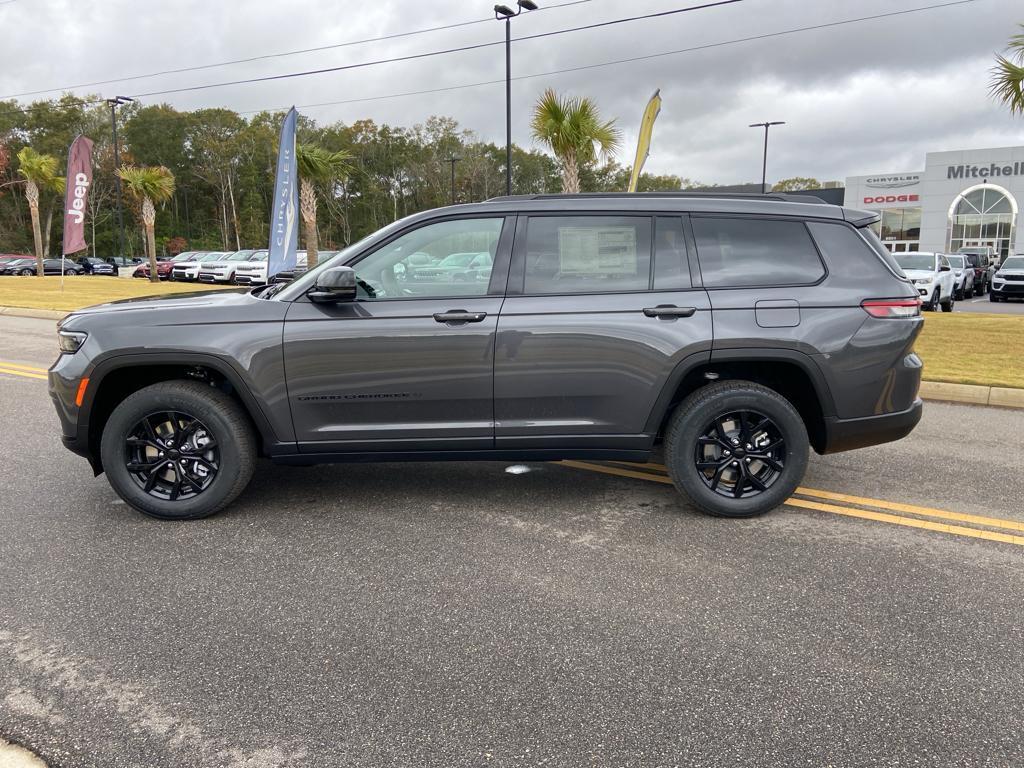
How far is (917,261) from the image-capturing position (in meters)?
19.4

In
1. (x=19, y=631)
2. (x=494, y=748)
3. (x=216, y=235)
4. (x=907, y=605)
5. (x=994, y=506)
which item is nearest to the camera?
(x=494, y=748)

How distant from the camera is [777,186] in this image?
10212 centimetres

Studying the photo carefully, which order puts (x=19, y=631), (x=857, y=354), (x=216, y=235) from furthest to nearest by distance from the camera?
1. (x=216, y=235)
2. (x=857, y=354)
3. (x=19, y=631)

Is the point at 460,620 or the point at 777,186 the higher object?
the point at 777,186

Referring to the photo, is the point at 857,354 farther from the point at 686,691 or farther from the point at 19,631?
the point at 19,631

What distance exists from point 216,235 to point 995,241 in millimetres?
70585

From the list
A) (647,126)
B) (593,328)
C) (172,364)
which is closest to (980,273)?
(647,126)

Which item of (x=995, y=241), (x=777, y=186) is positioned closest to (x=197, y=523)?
(x=995, y=241)

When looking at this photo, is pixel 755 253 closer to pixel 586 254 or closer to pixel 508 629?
pixel 586 254

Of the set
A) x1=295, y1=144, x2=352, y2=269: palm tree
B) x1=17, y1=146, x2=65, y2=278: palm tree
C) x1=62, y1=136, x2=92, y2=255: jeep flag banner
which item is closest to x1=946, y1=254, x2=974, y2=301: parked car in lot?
x1=295, y1=144, x2=352, y2=269: palm tree

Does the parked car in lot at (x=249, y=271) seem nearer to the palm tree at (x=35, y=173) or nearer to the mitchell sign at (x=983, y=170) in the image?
the palm tree at (x=35, y=173)

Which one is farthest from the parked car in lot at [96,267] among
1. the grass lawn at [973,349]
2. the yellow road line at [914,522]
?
the yellow road line at [914,522]

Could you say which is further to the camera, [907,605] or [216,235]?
[216,235]

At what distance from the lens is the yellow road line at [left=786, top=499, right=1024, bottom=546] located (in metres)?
3.97
